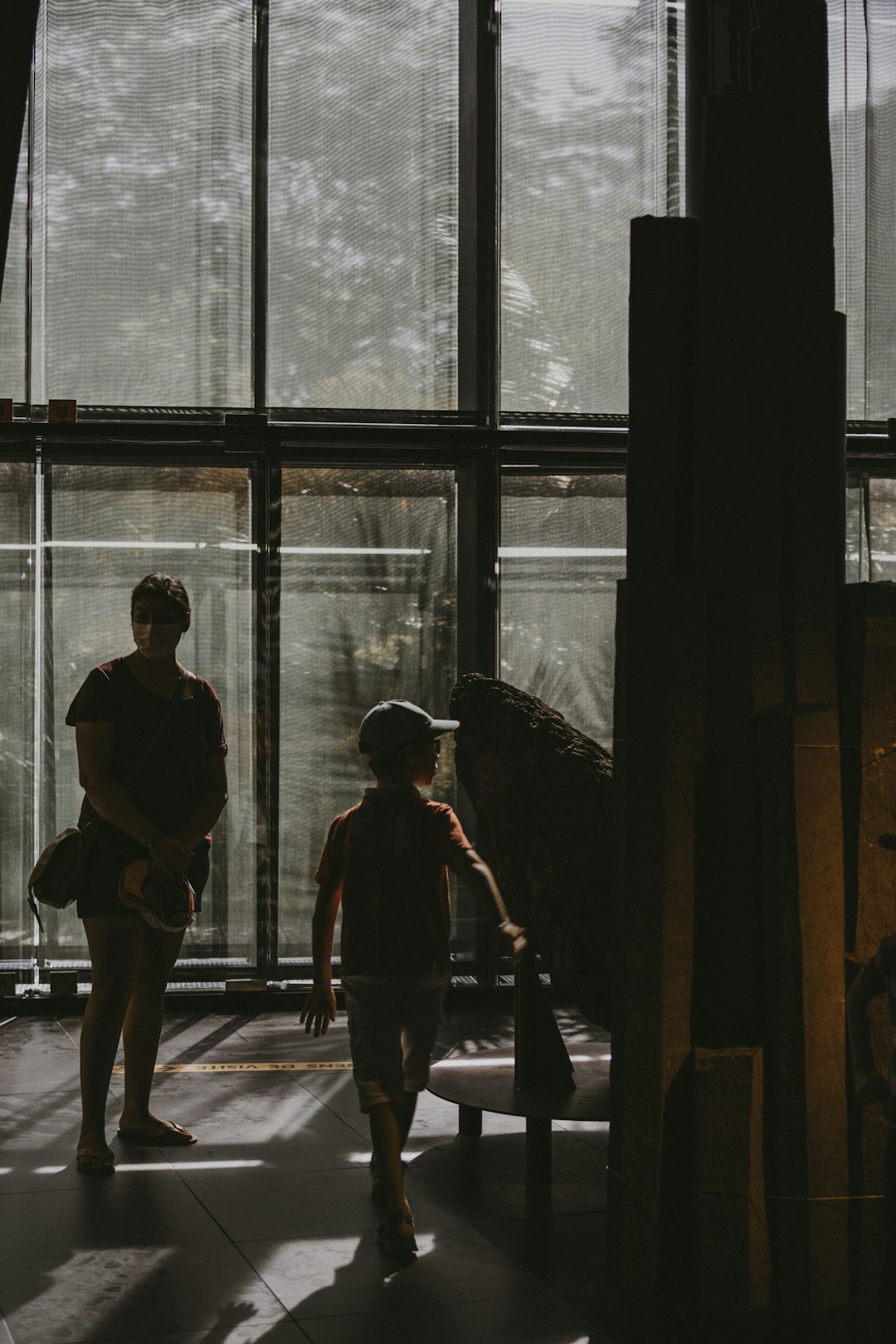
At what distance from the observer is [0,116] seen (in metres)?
2.59

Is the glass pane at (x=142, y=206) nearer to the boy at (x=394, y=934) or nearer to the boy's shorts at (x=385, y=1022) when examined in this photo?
the boy at (x=394, y=934)

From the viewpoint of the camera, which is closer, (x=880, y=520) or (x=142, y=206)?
(x=142, y=206)

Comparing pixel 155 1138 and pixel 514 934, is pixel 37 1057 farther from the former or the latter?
pixel 514 934

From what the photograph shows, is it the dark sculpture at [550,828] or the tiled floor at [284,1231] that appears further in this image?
the dark sculpture at [550,828]

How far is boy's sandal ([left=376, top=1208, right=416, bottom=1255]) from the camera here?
4426 mm

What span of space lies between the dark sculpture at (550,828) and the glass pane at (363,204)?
4.21 metres

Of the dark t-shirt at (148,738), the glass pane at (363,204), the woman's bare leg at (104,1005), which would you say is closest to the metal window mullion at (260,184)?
the glass pane at (363,204)

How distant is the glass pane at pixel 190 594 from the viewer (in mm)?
9016

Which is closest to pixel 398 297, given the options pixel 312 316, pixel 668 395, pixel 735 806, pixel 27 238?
pixel 312 316

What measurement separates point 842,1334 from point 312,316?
691 centimetres

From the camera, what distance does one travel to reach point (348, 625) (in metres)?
9.27

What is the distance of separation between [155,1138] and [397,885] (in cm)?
198

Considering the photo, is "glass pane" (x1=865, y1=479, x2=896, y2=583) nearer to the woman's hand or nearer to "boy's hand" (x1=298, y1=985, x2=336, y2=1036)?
the woman's hand

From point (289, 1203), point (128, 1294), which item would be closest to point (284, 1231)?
point (289, 1203)
